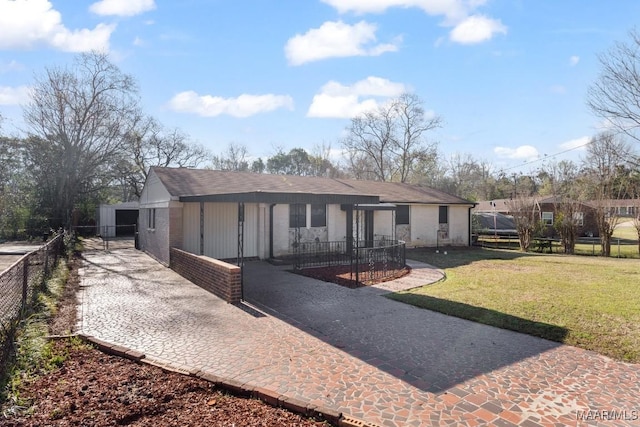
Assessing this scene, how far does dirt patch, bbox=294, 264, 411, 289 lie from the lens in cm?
1033

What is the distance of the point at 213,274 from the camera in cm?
912

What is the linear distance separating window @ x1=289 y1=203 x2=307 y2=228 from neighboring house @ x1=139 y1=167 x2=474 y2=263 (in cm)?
4

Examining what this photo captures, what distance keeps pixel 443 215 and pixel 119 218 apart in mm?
23250

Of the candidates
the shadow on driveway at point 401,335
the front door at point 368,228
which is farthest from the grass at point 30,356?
the front door at point 368,228

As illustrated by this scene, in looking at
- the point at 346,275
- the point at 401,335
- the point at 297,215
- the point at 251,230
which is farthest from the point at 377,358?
the point at 297,215

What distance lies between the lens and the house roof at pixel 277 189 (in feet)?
31.9

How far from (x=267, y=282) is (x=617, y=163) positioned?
29.1 m

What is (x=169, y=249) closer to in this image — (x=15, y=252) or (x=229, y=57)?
(x=229, y=57)

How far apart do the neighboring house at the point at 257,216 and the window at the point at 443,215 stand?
0.46m

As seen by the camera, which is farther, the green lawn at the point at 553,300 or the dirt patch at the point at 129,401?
the green lawn at the point at 553,300

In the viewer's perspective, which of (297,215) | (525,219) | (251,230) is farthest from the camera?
(525,219)

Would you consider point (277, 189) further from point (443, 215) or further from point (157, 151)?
point (157, 151)

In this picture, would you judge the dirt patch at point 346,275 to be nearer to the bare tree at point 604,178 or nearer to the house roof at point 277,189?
the house roof at point 277,189

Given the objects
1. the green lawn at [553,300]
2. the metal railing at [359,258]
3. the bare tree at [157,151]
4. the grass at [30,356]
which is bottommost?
the green lawn at [553,300]
